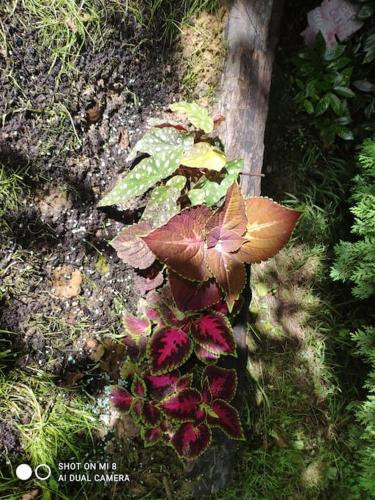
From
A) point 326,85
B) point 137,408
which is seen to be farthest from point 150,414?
point 326,85

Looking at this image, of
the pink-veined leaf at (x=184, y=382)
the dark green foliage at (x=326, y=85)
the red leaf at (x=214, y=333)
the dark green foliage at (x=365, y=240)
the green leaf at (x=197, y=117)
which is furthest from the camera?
the dark green foliage at (x=326, y=85)

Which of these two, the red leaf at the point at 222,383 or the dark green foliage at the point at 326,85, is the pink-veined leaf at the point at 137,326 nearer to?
the red leaf at the point at 222,383

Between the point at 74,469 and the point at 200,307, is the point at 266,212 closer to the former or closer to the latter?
the point at 200,307

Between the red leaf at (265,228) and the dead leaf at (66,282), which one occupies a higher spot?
the red leaf at (265,228)

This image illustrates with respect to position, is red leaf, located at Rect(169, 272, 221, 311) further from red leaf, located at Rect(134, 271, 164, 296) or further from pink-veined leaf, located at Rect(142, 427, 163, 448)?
pink-veined leaf, located at Rect(142, 427, 163, 448)

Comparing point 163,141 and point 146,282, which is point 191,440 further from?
point 163,141

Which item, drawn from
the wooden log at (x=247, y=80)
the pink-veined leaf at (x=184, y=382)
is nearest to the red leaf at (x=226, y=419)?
the pink-veined leaf at (x=184, y=382)

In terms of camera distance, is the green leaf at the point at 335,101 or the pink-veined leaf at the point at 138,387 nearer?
the pink-veined leaf at the point at 138,387
